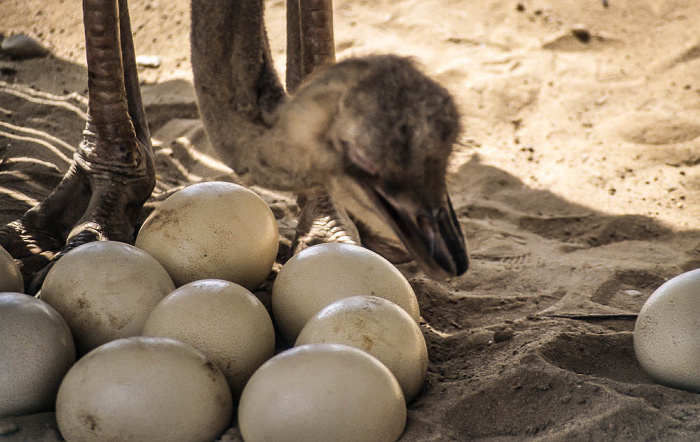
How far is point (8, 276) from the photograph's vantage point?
2.53 metres

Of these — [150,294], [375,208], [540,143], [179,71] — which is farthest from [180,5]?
[375,208]

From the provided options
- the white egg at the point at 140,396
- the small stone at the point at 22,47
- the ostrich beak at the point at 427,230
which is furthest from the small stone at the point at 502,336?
the small stone at the point at 22,47

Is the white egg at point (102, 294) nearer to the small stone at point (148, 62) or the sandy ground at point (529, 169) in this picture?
the sandy ground at point (529, 169)

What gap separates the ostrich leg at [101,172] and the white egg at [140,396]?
105cm

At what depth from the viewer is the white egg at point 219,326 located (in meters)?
2.21

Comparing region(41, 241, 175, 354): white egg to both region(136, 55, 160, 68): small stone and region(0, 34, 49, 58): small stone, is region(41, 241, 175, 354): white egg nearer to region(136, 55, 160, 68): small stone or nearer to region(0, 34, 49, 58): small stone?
region(136, 55, 160, 68): small stone

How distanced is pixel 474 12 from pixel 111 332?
4.62 meters

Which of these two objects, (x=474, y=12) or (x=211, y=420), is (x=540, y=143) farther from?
(x=211, y=420)

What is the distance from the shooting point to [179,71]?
5.51m

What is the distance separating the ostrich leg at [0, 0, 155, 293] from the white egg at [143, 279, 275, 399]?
2.99 ft

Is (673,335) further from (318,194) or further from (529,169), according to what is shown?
(529,169)

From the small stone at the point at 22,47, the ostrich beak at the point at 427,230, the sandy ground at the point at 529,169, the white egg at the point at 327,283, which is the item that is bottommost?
the sandy ground at the point at 529,169

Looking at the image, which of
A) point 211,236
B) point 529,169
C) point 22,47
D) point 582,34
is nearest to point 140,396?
point 211,236

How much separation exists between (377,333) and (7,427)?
40.4 inches
